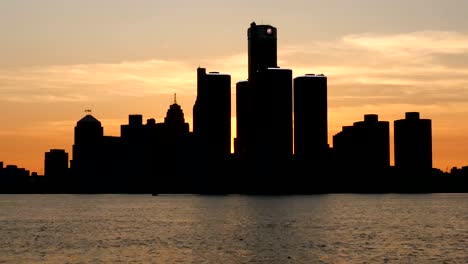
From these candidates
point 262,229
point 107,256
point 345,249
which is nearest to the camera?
point 107,256

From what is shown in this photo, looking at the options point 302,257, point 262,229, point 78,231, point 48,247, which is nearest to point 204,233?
point 262,229

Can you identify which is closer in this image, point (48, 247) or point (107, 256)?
point (107, 256)

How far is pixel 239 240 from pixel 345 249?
2236 cm

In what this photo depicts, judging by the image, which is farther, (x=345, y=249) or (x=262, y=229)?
(x=262, y=229)

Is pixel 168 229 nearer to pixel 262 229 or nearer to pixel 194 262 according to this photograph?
pixel 262 229

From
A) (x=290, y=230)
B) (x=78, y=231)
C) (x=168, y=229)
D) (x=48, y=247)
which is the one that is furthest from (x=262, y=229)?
(x=48, y=247)

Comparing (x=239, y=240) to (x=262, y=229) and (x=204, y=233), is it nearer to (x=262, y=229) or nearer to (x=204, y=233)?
(x=204, y=233)

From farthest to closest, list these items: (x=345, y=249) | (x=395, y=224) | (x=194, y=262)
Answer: (x=395, y=224)
(x=345, y=249)
(x=194, y=262)

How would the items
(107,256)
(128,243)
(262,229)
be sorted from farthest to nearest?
(262,229)
(128,243)
(107,256)

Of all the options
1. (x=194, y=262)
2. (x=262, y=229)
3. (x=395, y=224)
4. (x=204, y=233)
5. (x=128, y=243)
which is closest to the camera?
(x=194, y=262)

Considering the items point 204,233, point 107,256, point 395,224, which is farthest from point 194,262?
point 395,224

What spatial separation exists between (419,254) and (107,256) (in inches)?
1728

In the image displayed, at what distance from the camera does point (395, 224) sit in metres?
196

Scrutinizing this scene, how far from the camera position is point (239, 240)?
143m
